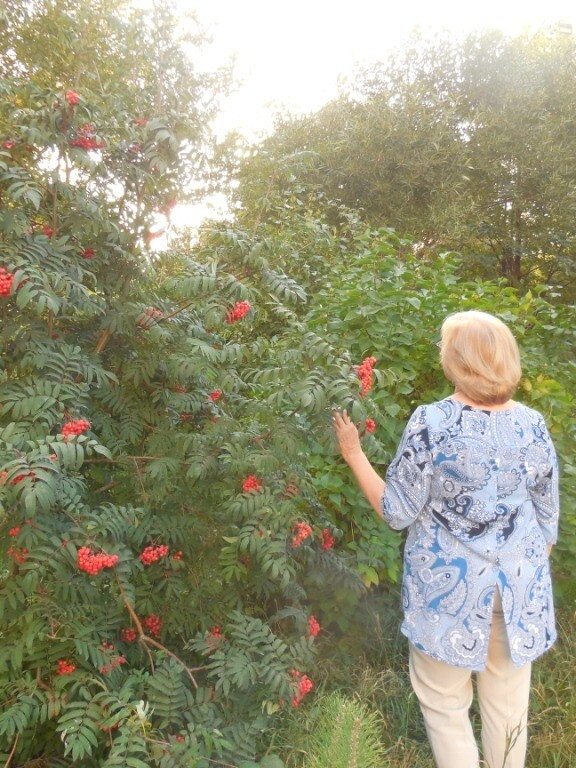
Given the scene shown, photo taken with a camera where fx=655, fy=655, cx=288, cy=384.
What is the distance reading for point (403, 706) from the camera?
305cm

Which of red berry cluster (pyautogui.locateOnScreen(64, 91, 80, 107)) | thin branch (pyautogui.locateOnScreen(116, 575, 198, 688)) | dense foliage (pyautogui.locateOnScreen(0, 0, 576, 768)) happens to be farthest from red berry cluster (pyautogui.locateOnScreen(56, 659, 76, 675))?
red berry cluster (pyautogui.locateOnScreen(64, 91, 80, 107))

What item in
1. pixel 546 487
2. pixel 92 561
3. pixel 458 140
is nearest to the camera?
pixel 92 561

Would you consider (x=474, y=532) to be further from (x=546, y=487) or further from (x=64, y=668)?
(x=64, y=668)

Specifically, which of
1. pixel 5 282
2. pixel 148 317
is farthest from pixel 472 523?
pixel 5 282

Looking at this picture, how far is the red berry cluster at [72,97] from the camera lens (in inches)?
91.2

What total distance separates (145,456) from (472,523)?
130 centimetres

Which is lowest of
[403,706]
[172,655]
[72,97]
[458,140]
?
[403,706]

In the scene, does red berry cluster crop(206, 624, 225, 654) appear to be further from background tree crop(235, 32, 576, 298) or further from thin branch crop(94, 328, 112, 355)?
background tree crop(235, 32, 576, 298)

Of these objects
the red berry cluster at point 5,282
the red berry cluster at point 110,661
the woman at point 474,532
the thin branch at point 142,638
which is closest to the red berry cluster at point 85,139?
the red berry cluster at point 5,282

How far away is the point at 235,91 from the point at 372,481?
4.42 metres

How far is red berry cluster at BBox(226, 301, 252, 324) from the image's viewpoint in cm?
250

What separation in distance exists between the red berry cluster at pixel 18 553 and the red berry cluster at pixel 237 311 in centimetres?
110

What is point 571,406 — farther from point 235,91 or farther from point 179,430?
point 235,91

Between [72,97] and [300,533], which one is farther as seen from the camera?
[300,533]
